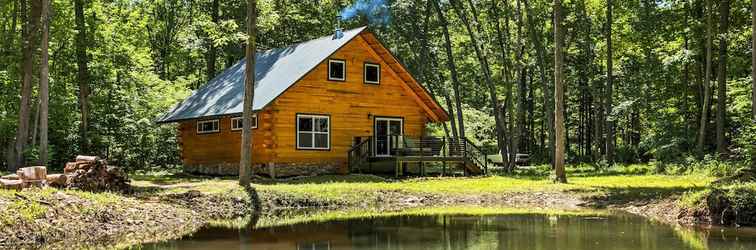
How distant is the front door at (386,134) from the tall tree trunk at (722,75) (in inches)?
463

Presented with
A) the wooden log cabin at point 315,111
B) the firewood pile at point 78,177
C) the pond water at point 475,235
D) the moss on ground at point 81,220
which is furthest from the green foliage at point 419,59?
the moss on ground at point 81,220

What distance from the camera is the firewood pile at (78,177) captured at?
14531 millimetres

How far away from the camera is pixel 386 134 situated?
27.6 metres

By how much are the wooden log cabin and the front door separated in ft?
0.13

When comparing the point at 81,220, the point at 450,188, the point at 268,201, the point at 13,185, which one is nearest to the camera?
the point at 81,220

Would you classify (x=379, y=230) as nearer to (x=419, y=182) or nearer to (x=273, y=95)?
(x=419, y=182)

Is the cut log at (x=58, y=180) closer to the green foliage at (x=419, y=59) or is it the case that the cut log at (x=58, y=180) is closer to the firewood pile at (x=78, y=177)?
the firewood pile at (x=78, y=177)

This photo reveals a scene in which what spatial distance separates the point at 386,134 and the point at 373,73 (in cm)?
248

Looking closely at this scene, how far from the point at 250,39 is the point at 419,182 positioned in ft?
25.1

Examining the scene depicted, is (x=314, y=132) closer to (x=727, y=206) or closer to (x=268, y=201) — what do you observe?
(x=268, y=201)

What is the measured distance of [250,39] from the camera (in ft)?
61.1

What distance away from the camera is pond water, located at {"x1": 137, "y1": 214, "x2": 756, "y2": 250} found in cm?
1066

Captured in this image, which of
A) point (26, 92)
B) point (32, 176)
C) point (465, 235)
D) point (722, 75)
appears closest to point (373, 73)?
point (26, 92)

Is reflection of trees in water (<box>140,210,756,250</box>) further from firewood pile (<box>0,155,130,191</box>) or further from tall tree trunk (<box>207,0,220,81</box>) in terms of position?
tall tree trunk (<box>207,0,220,81</box>)
